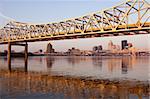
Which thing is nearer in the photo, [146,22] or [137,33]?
[146,22]

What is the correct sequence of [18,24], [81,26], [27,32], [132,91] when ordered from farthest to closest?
[18,24] → [27,32] → [81,26] → [132,91]

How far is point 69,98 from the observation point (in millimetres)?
24156

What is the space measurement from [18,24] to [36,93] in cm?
6406

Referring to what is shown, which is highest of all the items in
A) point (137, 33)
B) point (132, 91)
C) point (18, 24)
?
point (18, 24)

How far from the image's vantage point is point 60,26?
198 ft

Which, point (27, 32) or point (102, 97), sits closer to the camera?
point (102, 97)

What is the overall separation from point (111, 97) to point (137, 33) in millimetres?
Result: 18816

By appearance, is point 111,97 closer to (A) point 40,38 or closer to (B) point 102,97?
(B) point 102,97

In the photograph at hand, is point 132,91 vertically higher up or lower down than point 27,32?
lower down

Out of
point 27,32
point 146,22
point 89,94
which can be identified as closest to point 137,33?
point 146,22

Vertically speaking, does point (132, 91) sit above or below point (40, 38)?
below

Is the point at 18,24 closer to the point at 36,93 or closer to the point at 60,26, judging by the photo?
the point at 60,26

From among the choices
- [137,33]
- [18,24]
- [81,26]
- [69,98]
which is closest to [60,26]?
[81,26]

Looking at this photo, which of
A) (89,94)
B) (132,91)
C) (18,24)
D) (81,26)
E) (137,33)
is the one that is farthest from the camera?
(18,24)
